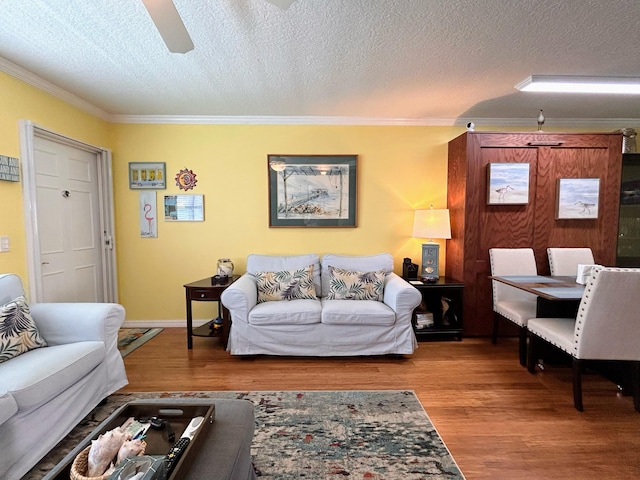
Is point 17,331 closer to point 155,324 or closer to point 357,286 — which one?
point 155,324

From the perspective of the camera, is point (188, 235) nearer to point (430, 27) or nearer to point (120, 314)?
point (120, 314)

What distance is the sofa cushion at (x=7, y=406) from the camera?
135 centimetres

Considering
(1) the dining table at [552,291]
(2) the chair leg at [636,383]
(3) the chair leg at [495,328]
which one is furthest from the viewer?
(3) the chair leg at [495,328]

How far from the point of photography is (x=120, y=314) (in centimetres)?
216

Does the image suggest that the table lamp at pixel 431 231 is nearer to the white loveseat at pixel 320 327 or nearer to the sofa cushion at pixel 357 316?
the white loveseat at pixel 320 327

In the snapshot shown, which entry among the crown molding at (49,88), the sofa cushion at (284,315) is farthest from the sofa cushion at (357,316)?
the crown molding at (49,88)

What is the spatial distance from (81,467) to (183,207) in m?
2.83

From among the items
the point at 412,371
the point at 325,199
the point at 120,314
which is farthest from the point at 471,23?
the point at 120,314

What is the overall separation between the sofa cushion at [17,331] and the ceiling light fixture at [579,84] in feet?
13.0

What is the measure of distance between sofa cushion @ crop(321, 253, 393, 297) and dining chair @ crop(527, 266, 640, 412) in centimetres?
159

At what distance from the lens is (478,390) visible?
2254mm

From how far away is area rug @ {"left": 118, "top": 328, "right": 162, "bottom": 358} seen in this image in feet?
9.70

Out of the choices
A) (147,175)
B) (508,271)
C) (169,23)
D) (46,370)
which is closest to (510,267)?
(508,271)

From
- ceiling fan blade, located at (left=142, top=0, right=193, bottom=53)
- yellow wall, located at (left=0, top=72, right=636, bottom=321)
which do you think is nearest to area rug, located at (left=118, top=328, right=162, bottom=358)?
yellow wall, located at (left=0, top=72, right=636, bottom=321)
